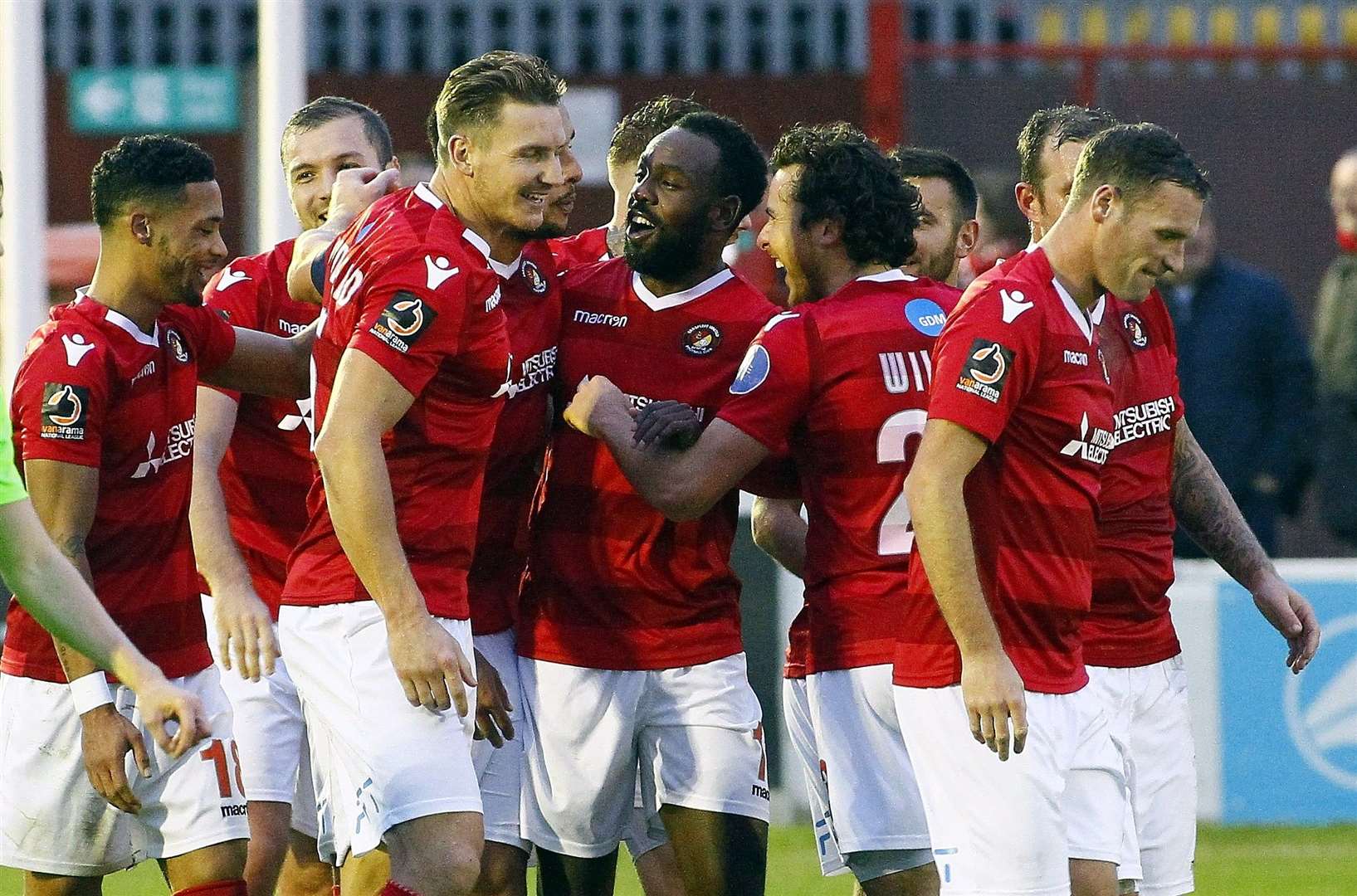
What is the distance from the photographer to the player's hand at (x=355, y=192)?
5.54 m

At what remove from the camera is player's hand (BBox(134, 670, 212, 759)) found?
432 centimetres

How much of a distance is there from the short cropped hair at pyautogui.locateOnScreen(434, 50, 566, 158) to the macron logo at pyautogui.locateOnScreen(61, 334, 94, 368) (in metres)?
0.89

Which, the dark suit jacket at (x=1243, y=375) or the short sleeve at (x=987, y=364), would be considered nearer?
the short sleeve at (x=987, y=364)

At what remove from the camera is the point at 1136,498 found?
5430 mm

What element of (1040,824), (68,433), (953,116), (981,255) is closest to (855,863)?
(1040,824)

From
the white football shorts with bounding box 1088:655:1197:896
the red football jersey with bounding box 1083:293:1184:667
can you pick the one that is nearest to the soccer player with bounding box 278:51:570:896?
the red football jersey with bounding box 1083:293:1184:667

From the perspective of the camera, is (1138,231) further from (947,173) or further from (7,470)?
(7,470)

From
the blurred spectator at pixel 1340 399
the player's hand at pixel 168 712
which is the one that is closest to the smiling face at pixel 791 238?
the player's hand at pixel 168 712

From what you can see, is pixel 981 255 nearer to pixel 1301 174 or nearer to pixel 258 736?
pixel 1301 174

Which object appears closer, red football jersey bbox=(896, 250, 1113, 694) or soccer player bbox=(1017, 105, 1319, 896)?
red football jersey bbox=(896, 250, 1113, 694)

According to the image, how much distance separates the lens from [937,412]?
4551 millimetres

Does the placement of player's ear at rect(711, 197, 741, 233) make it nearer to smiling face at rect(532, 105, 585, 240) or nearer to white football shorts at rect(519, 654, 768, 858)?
smiling face at rect(532, 105, 585, 240)

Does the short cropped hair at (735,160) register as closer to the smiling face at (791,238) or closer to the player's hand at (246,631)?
the smiling face at (791,238)

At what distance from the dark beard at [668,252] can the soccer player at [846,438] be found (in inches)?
7.8
